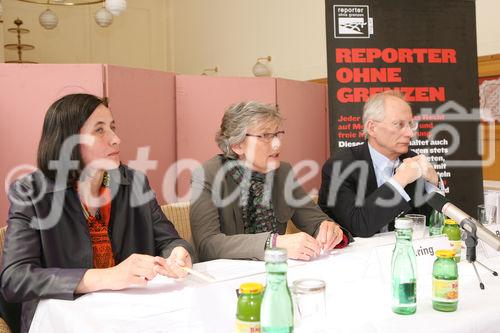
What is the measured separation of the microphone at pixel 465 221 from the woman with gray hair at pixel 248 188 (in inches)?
18.6

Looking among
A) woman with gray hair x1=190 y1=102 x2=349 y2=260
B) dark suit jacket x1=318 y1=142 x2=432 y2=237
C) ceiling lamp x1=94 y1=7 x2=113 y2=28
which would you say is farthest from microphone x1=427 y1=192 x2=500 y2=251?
ceiling lamp x1=94 y1=7 x2=113 y2=28

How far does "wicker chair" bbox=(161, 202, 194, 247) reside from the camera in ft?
7.40

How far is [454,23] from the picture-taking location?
344 cm

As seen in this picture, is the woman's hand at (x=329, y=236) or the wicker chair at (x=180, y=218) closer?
the woman's hand at (x=329, y=236)

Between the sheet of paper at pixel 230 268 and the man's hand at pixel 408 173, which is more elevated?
the man's hand at pixel 408 173

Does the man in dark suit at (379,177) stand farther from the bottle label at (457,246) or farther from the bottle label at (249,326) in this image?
the bottle label at (249,326)

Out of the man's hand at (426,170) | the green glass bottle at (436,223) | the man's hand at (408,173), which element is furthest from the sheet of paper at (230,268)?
the man's hand at (426,170)

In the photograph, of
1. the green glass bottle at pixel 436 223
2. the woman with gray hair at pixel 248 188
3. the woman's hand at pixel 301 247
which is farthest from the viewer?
the woman with gray hair at pixel 248 188

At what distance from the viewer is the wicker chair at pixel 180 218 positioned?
2.26 metres

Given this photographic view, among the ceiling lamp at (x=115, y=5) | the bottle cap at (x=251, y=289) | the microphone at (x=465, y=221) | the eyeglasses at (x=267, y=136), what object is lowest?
the bottle cap at (x=251, y=289)

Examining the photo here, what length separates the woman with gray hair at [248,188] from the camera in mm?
2049

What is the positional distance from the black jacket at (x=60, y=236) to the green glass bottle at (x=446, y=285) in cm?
86

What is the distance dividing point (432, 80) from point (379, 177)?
1254 millimetres

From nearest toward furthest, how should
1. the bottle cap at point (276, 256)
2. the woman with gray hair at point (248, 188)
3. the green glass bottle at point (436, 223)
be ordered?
1. the bottle cap at point (276, 256)
2. the green glass bottle at point (436, 223)
3. the woman with gray hair at point (248, 188)
